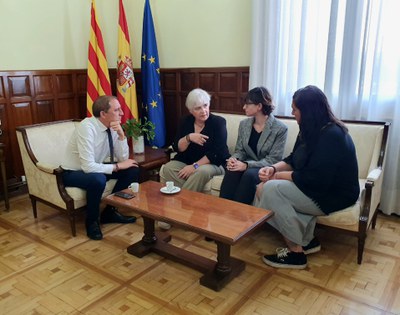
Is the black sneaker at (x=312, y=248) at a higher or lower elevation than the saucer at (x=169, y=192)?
lower

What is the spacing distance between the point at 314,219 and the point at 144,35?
274 centimetres

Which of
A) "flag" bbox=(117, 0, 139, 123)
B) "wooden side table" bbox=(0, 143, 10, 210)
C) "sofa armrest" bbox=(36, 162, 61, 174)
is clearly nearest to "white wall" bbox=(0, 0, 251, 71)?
"flag" bbox=(117, 0, 139, 123)

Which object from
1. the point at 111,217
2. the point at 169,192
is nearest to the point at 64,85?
the point at 111,217

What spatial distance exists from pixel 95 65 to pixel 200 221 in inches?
108

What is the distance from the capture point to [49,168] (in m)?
2.77

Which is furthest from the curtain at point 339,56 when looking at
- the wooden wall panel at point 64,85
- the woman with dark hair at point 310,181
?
the wooden wall panel at point 64,85

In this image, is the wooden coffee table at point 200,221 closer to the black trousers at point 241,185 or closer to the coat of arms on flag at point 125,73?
the black trousers at point 241,185

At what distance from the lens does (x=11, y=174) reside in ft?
12.4

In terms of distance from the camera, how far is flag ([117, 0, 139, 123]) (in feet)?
13.2

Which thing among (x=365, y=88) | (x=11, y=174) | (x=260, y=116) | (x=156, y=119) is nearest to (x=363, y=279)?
(x=260, y=116)

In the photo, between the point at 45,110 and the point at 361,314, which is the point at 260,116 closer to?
the point at 361,314

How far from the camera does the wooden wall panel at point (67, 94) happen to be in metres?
3.63

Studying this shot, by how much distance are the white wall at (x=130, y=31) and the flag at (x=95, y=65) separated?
0.27 meters

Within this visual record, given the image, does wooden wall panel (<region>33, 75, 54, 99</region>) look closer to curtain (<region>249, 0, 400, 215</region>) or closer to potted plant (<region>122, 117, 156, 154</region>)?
potted plant (<region>122, 117, 156, 154</region>)
